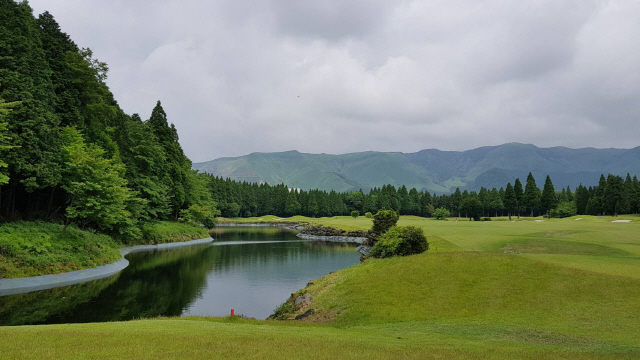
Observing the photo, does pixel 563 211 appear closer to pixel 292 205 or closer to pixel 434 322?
pixel 292 205

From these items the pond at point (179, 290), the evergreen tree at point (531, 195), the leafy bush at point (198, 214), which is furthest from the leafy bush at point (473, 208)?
the leafy bush at point (198, 214)

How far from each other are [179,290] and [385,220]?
2913 centimetres

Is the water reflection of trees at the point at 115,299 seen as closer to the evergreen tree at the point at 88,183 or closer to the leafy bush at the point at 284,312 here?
the leafy bush at the point at 284,312

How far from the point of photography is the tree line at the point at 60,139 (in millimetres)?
34469

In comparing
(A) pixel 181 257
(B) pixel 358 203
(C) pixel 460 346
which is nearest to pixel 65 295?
(A) pixel 181 257

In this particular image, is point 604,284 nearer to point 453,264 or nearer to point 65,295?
point 453,264

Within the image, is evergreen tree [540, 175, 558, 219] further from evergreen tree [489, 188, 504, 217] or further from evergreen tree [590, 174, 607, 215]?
evergreen tree [489, 188, 504, 217]

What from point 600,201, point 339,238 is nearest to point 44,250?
point 339,238

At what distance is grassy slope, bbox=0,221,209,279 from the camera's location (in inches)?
1195

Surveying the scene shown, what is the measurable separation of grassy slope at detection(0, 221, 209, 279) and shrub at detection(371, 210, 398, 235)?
33.2m

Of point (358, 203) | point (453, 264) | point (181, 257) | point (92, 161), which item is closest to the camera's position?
point (453, 264)

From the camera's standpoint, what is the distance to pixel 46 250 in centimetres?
A: 3344

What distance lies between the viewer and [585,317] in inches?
661

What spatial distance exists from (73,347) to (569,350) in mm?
15136
